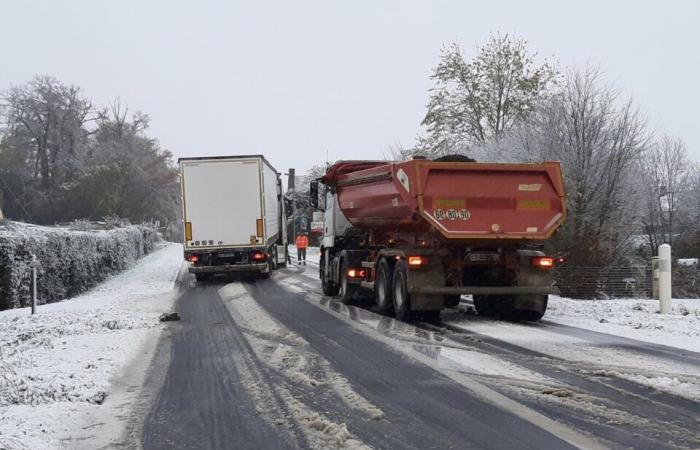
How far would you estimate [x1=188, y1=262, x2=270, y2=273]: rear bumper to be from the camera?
21.2 meters

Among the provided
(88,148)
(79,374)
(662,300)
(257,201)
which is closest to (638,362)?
(662,300)

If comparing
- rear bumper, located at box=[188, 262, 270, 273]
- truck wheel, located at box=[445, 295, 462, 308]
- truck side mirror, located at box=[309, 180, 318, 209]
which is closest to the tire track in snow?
truck wheel, located at box=[445, 295, 462, 308]

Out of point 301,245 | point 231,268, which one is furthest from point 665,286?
point 301,245

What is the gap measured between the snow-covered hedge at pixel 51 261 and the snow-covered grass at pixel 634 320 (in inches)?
444

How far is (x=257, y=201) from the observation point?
21.4 m

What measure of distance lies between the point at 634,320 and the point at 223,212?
13.3 m

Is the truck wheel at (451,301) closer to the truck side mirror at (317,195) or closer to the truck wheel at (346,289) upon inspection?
the truck wheel at (346,289)

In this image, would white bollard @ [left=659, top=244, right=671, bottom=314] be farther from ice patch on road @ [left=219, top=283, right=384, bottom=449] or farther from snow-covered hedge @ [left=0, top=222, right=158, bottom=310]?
snow-covered hedge @ [left=0, top=222, right=158, bottom=310]

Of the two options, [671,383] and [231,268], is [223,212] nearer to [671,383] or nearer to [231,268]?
[231,268]

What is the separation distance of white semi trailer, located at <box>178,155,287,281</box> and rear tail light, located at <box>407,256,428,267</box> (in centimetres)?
1113

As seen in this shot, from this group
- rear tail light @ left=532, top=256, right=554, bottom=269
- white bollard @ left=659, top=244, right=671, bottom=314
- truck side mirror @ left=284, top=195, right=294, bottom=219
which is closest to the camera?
rear tail light @ left=532, top=256, right=554, bottom=269

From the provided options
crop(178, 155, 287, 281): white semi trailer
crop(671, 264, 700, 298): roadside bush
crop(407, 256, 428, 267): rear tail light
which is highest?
crop(178, 155, 287, 281): white semi trailer

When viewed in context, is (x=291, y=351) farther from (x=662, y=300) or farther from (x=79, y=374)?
(x=662, y=300)

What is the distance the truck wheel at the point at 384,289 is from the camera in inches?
477
